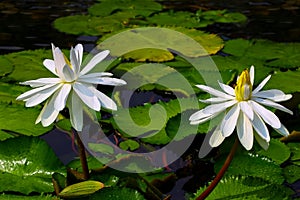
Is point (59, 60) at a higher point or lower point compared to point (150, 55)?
higher

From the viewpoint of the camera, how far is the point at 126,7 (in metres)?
2.57

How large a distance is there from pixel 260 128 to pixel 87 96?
283mm

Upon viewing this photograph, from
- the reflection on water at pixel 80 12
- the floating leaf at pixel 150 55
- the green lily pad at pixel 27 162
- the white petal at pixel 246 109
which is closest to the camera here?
the white petal at pixel 246 109

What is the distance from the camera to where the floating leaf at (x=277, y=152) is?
1.11m

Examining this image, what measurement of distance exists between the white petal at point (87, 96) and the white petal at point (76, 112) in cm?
1

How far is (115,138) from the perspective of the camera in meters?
1.23

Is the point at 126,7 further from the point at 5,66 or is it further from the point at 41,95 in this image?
the point at 41,95

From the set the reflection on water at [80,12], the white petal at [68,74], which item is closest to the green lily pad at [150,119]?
the white petal at [68,74]

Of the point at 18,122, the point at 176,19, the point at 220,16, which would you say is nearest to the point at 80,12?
the point at 176,19

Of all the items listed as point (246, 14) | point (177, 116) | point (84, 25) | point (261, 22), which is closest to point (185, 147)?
point (177, 116)

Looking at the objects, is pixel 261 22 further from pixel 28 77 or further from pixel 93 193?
pixel 93 193

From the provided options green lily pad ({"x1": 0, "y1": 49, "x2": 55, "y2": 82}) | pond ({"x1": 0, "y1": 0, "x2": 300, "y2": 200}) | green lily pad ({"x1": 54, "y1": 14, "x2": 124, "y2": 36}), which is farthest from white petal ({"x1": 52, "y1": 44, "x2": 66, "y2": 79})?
green lily pad ({"x1": 54, "y1": 14, "x2": 124, "y2": 36})

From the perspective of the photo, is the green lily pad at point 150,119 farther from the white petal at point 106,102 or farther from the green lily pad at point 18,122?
the white petal at point 106,102

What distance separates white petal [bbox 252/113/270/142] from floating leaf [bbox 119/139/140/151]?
49 cm
